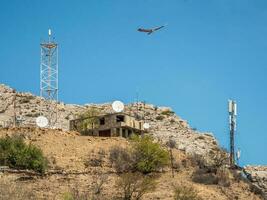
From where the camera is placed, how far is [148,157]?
6219 centimetres

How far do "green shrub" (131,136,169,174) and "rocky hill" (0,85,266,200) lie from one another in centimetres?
92

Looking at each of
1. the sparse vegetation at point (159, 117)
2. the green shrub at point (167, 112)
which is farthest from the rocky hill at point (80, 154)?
the green shrub at point (167, 112)

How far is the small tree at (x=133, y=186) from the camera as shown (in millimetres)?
53759

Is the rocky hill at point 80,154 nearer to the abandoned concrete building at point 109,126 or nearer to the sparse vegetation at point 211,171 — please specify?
Answer: the sparse vegetation at point 211,171

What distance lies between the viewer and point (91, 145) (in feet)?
211

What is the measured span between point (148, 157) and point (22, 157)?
9.60 meters

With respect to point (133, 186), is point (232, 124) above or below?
above

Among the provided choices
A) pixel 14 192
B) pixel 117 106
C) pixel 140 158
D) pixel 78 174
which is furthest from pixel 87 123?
pixel 14 192

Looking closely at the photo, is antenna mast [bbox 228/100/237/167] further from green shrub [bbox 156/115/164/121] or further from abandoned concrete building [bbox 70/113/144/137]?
green shrub [bbox 156/115/164/121]

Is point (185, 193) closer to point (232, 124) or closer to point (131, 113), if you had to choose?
point (232, 124)

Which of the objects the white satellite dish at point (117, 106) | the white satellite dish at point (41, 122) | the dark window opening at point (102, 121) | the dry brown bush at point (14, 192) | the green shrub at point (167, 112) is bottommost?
the dry brown bush at point (14, 192)

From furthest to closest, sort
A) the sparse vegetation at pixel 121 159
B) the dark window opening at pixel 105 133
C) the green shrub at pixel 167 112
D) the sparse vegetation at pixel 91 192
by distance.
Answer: the green shrub at pixel 167 112, the dark window opening at pixel 105 133, the sparse vegetation at pixel 121 159, the sparse vegetation at pixel 91 192

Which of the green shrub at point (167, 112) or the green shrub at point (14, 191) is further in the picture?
the green shrub at point (167, 112)

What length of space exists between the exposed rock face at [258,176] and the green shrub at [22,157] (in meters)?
16.7
